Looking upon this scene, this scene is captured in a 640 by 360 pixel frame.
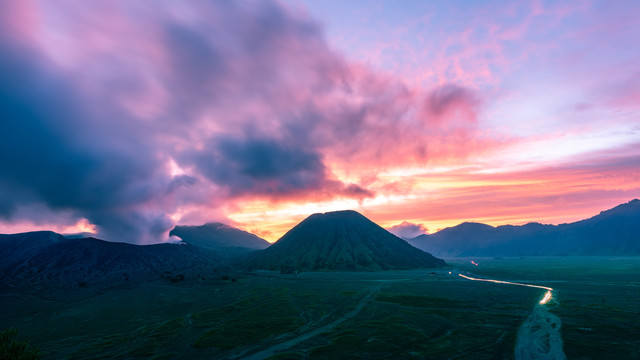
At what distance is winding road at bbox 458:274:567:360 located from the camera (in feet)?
222

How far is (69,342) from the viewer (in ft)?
283

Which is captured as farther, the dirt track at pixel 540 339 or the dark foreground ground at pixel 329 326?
the dark foreground ground at pixel 329 326

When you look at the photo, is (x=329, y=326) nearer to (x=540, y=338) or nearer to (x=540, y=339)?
(x=540, y=339)

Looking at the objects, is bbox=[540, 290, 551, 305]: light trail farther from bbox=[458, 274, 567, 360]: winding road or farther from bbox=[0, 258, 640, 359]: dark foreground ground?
bbox=[458, 274, 567, 360]: winding road

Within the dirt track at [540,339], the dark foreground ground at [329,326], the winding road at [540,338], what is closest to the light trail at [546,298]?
the dark foreground ground at [329,326]

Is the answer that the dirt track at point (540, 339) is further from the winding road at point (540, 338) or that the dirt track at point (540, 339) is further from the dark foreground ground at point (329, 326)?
the dark foreground ground at point (329, 326)

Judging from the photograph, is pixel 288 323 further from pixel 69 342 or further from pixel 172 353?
pixel 69 342

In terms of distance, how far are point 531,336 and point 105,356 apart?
351 ft

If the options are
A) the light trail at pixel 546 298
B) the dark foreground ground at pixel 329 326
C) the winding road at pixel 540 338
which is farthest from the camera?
the light trail at pixel 546 298

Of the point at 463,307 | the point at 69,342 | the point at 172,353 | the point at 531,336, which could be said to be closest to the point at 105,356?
the point at 172,353

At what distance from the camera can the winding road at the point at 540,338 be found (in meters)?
67.6

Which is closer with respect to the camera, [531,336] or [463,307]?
[531,336]

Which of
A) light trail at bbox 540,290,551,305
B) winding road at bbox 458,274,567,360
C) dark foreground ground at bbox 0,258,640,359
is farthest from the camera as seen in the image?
light trail at bbox 540,290,551,305

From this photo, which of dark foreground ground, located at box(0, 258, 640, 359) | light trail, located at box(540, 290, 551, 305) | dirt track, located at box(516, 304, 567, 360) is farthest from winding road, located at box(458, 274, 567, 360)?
light trail, located at box(540, 290, 551, 305)
